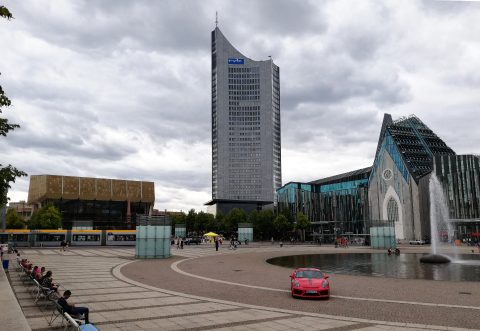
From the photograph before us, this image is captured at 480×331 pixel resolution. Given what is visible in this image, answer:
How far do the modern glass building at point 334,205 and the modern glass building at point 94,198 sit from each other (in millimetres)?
52138

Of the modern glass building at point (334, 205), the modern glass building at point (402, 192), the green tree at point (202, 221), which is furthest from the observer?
the green tree at point (202, 221)

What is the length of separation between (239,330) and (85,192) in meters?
130

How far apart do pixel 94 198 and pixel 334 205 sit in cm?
7917

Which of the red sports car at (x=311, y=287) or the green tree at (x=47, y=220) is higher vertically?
the green tree at (x=47, y=220)

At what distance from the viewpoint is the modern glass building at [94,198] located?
127m

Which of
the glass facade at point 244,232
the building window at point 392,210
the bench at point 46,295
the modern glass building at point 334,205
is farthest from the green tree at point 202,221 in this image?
the bench at point 46,295

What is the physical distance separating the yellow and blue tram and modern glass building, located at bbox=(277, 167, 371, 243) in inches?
2420

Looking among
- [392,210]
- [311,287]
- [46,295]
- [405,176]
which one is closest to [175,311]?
[46,295]

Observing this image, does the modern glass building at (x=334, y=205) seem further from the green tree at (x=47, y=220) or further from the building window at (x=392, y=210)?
the green tree at (x=47, y=220)

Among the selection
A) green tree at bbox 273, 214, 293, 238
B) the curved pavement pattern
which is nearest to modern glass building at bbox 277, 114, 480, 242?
green tree at bbox 273, 214, 293, 238

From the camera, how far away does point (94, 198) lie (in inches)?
5261

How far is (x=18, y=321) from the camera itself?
34.1 feet

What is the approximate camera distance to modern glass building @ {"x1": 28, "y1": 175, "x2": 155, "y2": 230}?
126938 mm

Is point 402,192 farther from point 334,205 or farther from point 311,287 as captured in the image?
point 311,287
